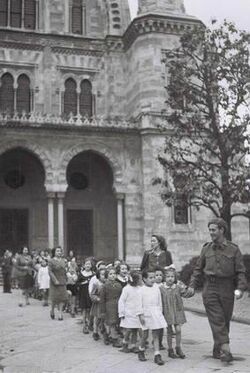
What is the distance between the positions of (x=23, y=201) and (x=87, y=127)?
17.2ft

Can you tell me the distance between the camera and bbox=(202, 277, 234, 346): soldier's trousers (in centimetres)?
796

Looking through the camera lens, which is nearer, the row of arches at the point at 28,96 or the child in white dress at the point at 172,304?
the child in white dress at the point at 172,304

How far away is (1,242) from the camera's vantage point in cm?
2719

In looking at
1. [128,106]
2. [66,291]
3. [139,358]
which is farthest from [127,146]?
[139,358]

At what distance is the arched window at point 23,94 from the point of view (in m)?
29.5

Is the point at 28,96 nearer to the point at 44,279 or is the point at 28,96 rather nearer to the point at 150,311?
the point at 44,279

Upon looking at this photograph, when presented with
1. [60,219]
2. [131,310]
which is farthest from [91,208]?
[131,310]

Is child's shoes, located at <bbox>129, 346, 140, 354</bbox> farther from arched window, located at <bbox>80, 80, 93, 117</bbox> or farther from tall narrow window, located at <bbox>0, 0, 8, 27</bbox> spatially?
tall narrow window, located at <bbox>0, 0, 8, 27</bbox>

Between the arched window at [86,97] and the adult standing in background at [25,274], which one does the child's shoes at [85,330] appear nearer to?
the adult standing in background at [25,274]

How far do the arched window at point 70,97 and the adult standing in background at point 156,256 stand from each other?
68.5 feet

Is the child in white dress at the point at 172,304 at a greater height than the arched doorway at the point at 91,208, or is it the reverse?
the arched doorway at the point at 91,208

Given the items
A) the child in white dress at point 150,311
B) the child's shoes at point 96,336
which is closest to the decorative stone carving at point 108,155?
the child's shoes at point 96,336

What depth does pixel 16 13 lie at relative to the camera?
101 feet

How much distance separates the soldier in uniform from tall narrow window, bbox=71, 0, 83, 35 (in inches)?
995
